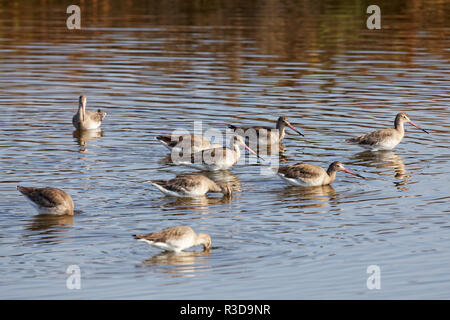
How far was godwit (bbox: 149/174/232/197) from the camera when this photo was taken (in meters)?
18.8

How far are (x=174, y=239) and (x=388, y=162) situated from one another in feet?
30.2

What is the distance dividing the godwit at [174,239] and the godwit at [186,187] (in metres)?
3.77

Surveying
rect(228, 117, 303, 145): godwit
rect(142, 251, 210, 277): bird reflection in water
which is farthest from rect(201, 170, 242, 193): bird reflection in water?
rect(142, 251, 210, 277): bird reflection in water

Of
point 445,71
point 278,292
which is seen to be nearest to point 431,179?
point 278,292

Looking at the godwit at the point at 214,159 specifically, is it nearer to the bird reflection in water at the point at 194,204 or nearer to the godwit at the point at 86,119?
the bird reflection in water at the point at 194,204

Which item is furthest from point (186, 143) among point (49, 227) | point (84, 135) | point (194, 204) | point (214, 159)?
point (49, 227)

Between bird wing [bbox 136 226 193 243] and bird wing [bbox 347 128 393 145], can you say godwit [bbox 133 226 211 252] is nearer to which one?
bird wing [bbox 136 226 193 243]

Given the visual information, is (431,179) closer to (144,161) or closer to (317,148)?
(317,148)

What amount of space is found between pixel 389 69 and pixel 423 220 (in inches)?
774

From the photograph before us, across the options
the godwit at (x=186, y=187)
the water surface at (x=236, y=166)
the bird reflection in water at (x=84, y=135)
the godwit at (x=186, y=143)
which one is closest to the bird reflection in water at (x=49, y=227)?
the water surface at (x=236, y=166)

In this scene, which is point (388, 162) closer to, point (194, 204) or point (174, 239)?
point (194, 204)

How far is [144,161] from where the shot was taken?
22156 mm

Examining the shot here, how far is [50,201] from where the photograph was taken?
56.3ft

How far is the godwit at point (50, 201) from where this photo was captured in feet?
56.1
